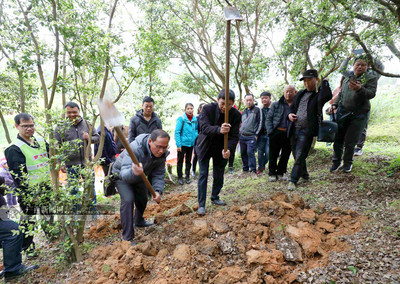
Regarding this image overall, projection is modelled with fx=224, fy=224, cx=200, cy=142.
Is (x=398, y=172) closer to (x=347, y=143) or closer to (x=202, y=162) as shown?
(x=347, y=143)

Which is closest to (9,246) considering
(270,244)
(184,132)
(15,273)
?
(15,273)

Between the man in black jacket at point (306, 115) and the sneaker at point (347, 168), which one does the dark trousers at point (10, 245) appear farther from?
the sneaker at point (347, 168)

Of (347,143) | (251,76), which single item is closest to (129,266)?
(347,143)

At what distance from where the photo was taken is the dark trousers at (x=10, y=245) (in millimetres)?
2736

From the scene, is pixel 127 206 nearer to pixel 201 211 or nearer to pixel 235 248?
pixel 201 211

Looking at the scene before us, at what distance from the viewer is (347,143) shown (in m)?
4.05

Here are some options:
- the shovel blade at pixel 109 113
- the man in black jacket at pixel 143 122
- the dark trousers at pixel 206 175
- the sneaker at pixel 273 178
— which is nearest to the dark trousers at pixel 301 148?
the sneaker at pixel 273 178

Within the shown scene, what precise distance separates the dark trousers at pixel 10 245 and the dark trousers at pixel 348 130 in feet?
17.2

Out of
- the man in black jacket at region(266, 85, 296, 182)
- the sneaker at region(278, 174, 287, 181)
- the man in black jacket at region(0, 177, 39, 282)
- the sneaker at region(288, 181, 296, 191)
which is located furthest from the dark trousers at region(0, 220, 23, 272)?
the sneaker at region(278, 174, 287, 181)

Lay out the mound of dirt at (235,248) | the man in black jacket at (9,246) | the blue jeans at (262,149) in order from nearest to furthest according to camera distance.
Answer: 1. the mound of dirt at (235,248)
2. the man in black jacket at (9,246)
3. the blue jeans at (262,149)

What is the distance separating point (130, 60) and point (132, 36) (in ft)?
1.55

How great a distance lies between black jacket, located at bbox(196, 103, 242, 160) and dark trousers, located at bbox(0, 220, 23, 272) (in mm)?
2583

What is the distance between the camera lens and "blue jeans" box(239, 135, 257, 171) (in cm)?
580

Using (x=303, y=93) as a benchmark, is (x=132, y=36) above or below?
above
